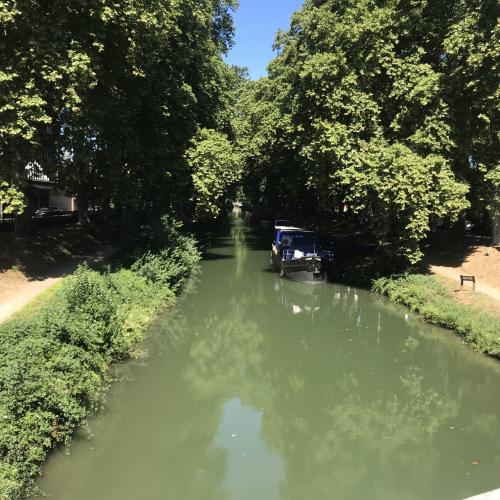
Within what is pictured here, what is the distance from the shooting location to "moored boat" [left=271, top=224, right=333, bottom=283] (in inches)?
1037

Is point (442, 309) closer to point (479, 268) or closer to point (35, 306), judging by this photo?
point (479, 268)

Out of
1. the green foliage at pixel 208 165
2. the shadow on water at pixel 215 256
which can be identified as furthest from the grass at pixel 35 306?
the shadow on water at pixel 215 256

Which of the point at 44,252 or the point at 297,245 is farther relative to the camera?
the point at 297,245

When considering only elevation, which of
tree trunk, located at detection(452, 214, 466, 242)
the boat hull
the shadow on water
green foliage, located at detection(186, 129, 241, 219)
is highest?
green foliage, located at detection(186, 129, 241, 219)

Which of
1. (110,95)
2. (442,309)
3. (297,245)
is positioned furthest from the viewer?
(297,245)

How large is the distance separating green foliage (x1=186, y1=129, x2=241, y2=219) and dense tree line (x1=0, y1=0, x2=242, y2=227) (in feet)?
1.60

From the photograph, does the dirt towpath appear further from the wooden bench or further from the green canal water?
the green canal water

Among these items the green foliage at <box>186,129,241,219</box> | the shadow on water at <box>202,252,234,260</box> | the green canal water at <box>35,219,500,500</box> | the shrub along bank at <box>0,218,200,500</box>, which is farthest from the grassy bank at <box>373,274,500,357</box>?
the shadow on water at <box>202,252,234,260</box>

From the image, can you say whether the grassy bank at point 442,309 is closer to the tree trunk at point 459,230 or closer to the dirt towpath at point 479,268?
the dirt towpath at point 479,268

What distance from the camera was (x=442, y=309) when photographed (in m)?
18.2

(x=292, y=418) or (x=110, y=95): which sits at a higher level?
(x=110, y=95)

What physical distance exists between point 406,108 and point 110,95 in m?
13.3

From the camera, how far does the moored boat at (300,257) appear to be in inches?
1037

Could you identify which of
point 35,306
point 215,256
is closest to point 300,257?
point 215,256
